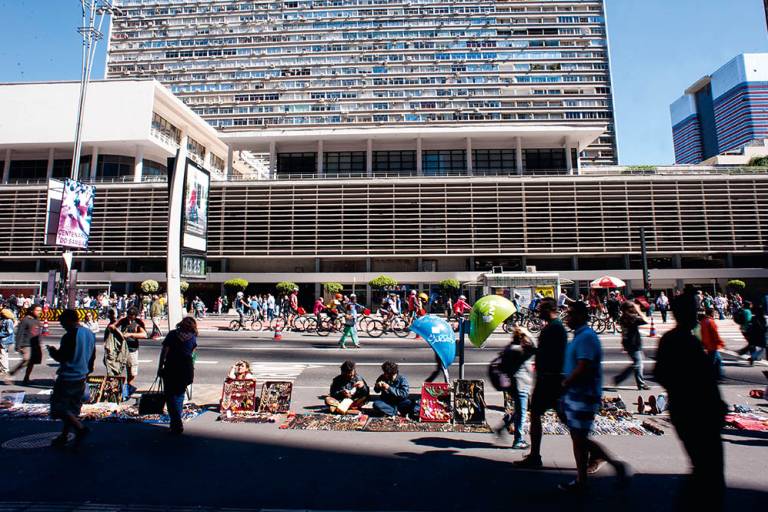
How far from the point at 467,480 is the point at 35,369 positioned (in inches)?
499

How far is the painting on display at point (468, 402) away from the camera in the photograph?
284 inches

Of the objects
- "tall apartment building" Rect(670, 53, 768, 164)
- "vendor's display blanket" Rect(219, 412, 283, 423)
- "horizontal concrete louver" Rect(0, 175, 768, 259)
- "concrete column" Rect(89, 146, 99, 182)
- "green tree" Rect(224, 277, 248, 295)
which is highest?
"tall apartment building" Rect(670, 53, 768, 164)

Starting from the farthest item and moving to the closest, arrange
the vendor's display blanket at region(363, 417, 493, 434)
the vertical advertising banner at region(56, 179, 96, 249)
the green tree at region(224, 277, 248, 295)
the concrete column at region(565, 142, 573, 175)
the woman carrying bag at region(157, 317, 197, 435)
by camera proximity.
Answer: the concrete column at region(565, 142, 573, 175), the green tree at region(224, 277, 248, 295), the vertical advertising banner at region(56, 179, 96, 249), the vendor's display blanket at region(363, 417, 493, 434), the woman carrying bag at region(157, 317, 197, 435)

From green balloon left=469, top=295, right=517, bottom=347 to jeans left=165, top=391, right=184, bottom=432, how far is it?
522cm

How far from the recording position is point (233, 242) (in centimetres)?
4116

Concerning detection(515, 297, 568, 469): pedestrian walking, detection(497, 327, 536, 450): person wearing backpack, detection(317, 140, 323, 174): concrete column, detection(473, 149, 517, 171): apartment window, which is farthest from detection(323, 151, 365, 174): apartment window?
detection(515, 297, 568, 469): pedestrian walking

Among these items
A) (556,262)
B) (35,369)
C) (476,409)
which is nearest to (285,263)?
(556,262)

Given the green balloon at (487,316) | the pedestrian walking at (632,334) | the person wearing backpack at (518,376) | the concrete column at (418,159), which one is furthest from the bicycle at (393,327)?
the concrete column at (418,159)

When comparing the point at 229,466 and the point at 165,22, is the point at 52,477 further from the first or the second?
the point at 165,22

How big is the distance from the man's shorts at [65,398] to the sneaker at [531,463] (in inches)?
240

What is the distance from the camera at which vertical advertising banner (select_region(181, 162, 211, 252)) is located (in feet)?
32.2

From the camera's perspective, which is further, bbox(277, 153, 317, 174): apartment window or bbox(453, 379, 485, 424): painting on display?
bbox(277, 153, 317, 174): apartment window

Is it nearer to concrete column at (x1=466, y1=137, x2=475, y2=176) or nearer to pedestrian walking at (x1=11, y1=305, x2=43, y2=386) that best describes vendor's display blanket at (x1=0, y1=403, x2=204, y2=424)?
pedestrian walking at (x1=11, y1=305, x2=43, y2=386)

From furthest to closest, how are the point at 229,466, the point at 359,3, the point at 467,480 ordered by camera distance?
the point at 359,3 < the point at 229,466 < the point at 467,480
